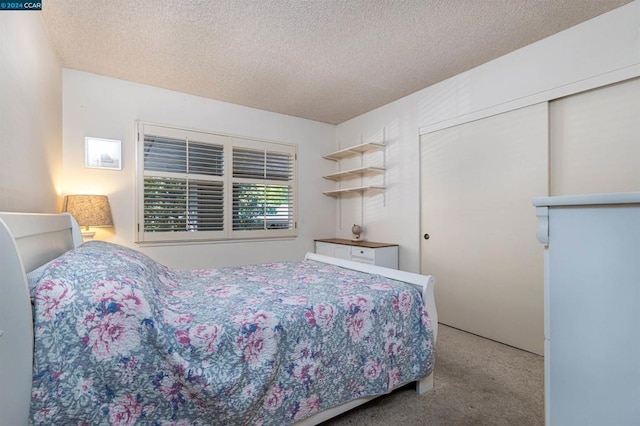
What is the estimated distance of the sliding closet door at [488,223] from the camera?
7.97 feet

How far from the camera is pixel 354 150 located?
3.99 metres

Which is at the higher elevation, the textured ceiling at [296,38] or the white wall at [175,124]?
the textured ceiling at [296,38]

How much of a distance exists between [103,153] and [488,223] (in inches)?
151

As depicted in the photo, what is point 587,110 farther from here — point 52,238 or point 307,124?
point 52,238

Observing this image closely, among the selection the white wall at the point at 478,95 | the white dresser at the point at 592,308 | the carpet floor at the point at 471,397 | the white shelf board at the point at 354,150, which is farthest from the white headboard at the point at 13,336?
the white shelf board at the point at 354,150

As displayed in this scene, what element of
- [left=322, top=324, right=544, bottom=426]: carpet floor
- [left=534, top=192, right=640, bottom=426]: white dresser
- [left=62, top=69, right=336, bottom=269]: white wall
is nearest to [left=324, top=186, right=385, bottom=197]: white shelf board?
[left=62, top=69, right=336, bottom=269]: white wall

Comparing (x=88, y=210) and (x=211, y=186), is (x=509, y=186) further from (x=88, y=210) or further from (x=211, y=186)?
(x=88, y=210)

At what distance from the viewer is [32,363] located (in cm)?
93

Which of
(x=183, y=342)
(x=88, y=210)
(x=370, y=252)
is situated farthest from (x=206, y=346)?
(x=370, y=252)

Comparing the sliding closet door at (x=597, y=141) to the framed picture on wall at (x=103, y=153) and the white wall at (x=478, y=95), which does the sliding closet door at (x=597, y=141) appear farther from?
the framed picture on wall at (x=103, y=153)

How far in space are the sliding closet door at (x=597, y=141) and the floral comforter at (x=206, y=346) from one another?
1.63 meters

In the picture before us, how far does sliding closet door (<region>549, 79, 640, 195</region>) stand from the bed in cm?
153

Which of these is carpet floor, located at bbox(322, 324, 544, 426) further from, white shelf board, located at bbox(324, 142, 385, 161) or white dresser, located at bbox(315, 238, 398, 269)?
white shelf board, located at bbox(324, 142, 385, 161)

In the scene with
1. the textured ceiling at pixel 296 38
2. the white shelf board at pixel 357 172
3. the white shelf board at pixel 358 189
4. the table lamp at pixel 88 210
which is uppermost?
the textured ceiling at pixel 296 38
